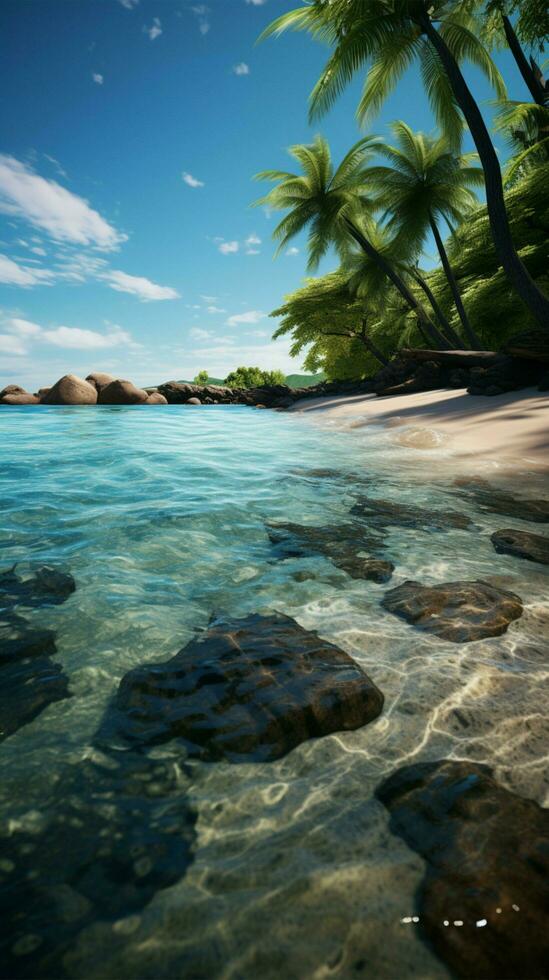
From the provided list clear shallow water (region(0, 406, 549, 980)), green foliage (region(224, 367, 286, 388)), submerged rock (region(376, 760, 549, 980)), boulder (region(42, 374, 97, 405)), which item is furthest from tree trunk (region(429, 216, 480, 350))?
green foliage (region(224, 367, 286, 388))

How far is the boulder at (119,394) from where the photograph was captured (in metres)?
31.8

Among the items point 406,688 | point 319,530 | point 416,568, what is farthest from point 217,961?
point 319,530

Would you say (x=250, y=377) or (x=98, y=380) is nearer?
(x=98, y=380)

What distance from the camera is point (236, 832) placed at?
1.35m

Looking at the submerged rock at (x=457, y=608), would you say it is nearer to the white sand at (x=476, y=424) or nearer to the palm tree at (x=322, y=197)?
the white sand at (x=476, y=424)

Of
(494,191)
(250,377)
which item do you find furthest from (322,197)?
(250,377)

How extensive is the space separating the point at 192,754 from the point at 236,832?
1.05ft

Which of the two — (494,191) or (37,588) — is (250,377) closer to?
(494,191)

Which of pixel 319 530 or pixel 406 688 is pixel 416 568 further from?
pixel 406 688

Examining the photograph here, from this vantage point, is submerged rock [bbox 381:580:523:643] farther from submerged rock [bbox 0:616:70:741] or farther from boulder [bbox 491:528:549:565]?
submerged rock [bbox 0:616:70:741]

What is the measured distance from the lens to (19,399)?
104ft

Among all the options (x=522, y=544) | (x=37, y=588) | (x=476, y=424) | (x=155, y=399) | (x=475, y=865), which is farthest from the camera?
(x=155, y=399)

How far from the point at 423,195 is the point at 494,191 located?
11409mm

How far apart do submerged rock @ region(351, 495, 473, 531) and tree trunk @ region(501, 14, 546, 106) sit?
17.4 m
